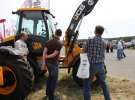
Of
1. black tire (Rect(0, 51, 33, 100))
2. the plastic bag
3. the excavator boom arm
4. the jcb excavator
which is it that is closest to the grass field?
the jcb excavator

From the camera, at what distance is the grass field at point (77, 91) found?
11.7 metres

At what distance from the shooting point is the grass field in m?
11.7

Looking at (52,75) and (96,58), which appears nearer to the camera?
(96,58)

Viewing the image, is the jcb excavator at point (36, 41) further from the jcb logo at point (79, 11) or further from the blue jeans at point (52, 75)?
the blue jeans at point (52, 75)

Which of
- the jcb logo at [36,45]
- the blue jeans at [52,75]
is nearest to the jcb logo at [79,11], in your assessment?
the jcb logo at [36,45]

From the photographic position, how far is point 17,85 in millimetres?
10125

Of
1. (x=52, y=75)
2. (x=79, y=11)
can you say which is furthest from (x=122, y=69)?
(x=52, y=75)

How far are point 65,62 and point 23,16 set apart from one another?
6.66ft

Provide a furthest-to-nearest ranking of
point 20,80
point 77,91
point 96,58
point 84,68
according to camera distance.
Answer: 1. point 77,91
2. point 96,58
3. point 84,68
4. point 20,80

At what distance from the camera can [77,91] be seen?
42.1 ft

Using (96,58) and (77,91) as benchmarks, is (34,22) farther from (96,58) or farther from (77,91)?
(96,58)

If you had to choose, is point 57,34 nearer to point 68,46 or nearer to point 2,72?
point 2,72

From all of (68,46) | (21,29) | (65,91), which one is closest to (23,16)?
(21,29)

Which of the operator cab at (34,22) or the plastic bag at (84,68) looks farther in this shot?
the operator cab at (34,22)
